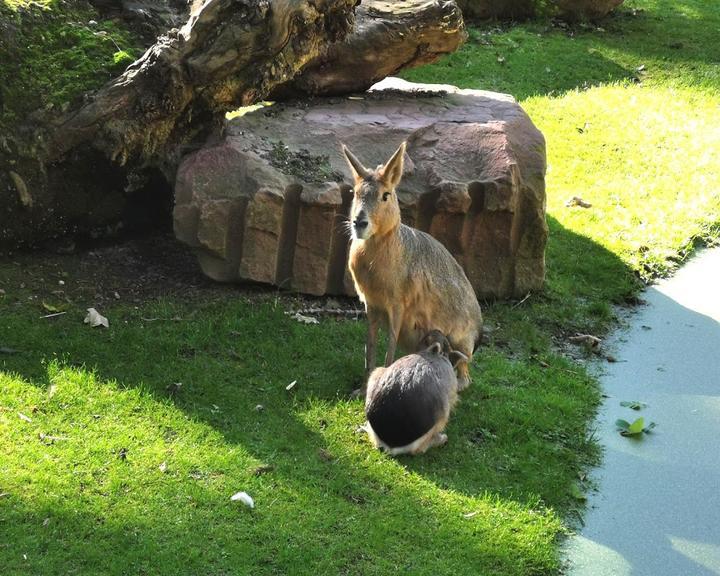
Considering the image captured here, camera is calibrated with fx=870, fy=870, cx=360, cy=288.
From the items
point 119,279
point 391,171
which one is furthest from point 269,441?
point 119,279

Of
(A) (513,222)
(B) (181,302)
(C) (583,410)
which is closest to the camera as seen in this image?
(C) (583,410)

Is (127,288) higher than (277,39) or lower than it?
lower

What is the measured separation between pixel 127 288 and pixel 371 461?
232 cm

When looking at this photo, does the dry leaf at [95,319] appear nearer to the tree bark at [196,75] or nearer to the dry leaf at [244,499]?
the tree bark at [196,75]

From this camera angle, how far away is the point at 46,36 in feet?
20.0

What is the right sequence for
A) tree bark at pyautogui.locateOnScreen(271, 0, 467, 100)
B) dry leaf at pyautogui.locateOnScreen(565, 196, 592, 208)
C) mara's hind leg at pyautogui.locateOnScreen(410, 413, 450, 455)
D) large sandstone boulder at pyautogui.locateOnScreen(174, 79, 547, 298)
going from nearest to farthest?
mara's hind leg at pyautogui.locateOnScreen(410, 413, 450, 455)
large sandstone boulder at pyautogui.locateOnScreen(174, 79, 547, 298)
tree bark at pyautogui.locateOnScreen(271, 0, 467, 100)
dry leaf at pyautogui.locateOnScreen(565, 196, 592, 208)

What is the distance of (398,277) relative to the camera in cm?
541

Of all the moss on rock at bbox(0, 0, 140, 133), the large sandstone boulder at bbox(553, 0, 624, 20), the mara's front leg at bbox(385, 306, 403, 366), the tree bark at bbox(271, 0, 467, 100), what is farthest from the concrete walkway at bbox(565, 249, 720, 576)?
the large sandstone boulder at bbox(553, 0, 624, 20)

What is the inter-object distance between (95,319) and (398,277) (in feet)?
6.37

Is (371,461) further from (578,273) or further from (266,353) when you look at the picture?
(578,273)

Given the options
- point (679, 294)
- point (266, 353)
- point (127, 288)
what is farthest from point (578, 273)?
point (127, 288)

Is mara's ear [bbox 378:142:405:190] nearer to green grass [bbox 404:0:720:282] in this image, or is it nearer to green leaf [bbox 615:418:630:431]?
green leaf [bbox 615:418:630:431]

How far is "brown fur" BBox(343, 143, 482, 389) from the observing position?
5.11 meters

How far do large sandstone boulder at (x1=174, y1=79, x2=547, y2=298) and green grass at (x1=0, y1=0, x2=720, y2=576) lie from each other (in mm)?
338
